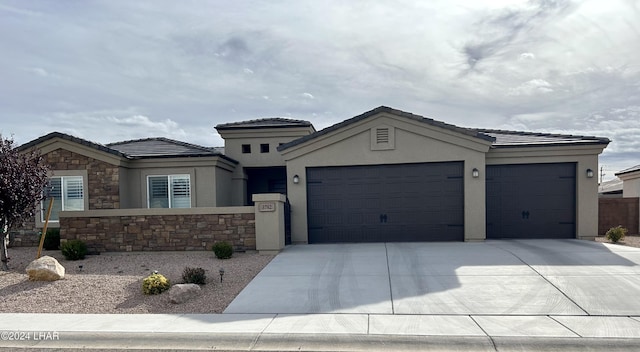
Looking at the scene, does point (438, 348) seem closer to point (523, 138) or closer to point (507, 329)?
point (507, 329)

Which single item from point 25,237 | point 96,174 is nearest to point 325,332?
point 96,174

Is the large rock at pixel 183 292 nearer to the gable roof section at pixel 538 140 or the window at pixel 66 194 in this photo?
the window at pixel 66 194

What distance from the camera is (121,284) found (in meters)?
8.69

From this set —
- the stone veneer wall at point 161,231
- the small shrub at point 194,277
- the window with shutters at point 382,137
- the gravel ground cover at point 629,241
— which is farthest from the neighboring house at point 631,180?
the small shrub at point 194,277

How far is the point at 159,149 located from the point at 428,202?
35.2 feet

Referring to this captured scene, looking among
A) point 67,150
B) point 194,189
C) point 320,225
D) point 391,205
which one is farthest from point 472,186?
point 67,150

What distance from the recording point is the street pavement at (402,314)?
5.57m

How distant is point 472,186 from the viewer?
505 inches

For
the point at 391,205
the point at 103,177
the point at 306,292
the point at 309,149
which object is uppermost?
the point at 309,149

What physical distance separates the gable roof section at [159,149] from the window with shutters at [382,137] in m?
6.07

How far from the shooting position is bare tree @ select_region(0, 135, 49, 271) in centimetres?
952

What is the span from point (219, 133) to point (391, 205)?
29.1ft

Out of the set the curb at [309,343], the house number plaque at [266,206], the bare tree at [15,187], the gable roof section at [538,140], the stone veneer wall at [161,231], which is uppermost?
the gable roof section at [538,140]

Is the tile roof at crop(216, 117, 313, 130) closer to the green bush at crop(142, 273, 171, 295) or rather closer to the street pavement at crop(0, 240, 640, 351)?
the street pavement at crop(0, 240, 640, 351)
